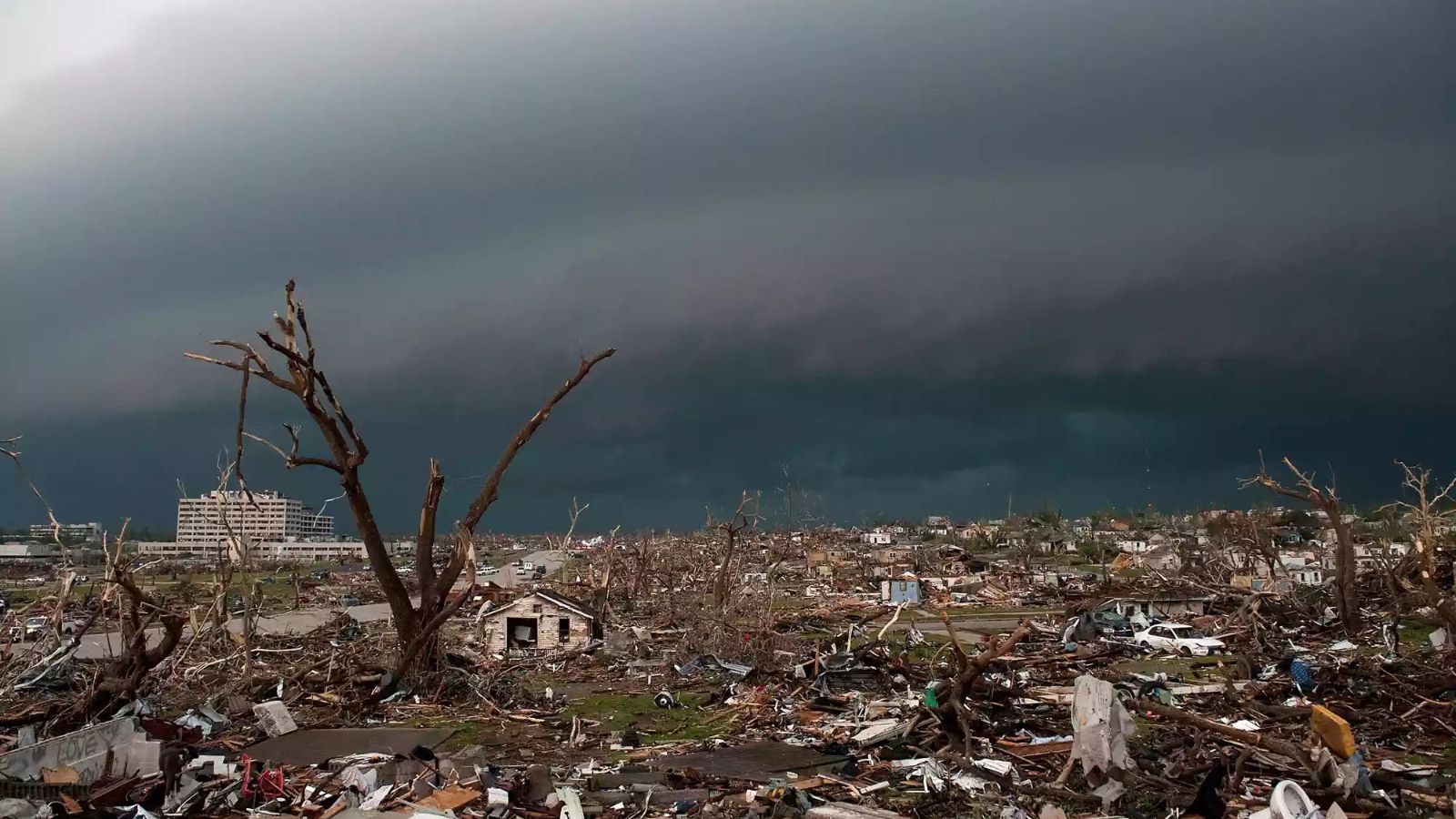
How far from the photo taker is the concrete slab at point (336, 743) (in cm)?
1351

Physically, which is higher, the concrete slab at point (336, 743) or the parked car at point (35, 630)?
the parked car at point (35, 630)

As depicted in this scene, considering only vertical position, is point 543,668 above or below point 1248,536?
below

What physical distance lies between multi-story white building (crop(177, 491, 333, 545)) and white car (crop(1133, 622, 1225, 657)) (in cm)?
2113

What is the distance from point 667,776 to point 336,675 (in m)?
9.68

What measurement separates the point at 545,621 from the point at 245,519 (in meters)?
8.99

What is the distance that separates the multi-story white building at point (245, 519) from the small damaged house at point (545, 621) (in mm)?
5553

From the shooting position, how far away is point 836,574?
64.3 meters

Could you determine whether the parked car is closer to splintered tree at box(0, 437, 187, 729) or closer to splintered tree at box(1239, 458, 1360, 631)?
splintered tree at box(0, 437, 187, 729)

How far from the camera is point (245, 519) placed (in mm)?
21922

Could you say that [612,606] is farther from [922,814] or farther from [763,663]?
[922,814]

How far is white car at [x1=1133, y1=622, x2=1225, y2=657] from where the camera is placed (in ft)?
83.1

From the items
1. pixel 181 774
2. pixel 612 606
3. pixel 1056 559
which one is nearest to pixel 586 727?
pixel 181 774

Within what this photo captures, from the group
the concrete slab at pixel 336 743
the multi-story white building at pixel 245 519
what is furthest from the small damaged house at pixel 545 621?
the concrete slab at pixel 336 743

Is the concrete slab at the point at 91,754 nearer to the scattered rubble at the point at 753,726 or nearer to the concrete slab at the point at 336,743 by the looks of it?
the scattered rubble at the point at 753,726
